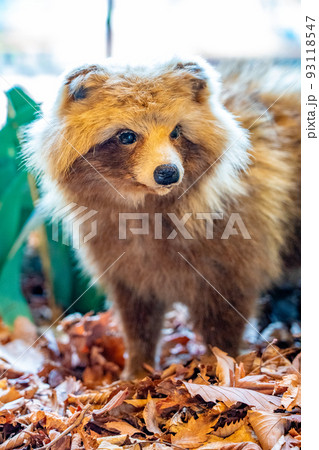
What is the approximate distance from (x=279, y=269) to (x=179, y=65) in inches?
33.6

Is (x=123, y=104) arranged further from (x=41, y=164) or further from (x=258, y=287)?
(x=258, y=287)

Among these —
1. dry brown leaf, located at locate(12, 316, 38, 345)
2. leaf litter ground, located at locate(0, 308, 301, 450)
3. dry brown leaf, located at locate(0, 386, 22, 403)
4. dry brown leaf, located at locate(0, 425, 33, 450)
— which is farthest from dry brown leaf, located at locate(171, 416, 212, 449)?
dry brown leaf, located at locate(12, 316, 38, 345)

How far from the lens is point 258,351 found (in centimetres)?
166

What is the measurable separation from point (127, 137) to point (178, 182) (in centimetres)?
19

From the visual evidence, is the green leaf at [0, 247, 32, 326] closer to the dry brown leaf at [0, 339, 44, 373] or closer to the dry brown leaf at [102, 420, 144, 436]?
the dry brown leaf at [0, 339, 44, 373]

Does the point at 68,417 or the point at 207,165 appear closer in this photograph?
the point at 68,417

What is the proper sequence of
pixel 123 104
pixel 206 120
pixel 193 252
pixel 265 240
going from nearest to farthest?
pixel 123 104 < pixel 206 120 < pixel 193 252 < pixel 265 240

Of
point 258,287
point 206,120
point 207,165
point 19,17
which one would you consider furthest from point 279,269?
point 19,17

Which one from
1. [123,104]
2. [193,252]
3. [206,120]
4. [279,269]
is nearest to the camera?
[123,104]

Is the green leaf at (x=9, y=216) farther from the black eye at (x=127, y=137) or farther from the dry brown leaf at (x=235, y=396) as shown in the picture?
the dry brown leaf at (x=235, y=396)

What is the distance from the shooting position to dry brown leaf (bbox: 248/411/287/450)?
1.19 metres

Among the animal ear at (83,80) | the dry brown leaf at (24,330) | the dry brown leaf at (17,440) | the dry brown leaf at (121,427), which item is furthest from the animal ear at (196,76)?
the dry brown leaf at (24,330)

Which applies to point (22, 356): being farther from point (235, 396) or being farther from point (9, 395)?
point (235, 396)

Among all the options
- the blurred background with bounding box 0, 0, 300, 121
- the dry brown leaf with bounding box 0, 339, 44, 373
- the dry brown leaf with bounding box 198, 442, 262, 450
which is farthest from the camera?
the dry brown leaf with bounding box 0, 339, 44, 373
